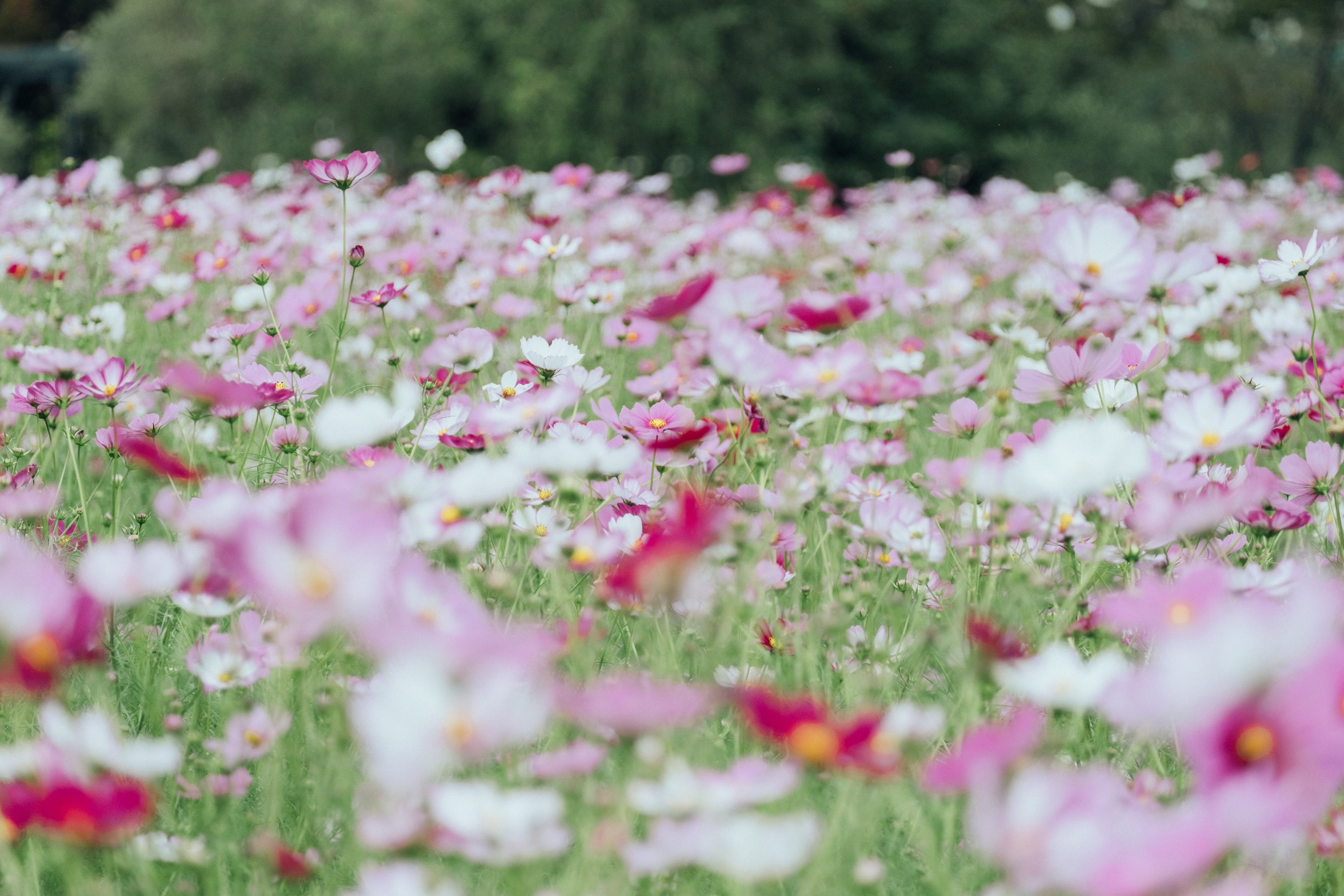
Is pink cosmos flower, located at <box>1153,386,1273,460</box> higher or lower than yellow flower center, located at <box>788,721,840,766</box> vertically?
lower

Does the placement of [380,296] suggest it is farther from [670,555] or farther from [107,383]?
[670,555]

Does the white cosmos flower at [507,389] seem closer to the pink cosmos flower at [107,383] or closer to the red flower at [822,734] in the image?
the pink cosmos flower at [107,383]

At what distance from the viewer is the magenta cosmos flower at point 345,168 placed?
1.28 m

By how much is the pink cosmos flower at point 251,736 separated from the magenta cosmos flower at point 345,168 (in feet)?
2.42

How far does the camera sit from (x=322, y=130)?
10.1 metres

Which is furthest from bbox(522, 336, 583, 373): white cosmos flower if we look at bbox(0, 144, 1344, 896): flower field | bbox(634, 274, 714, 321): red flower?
bbox(634, 274, 714, 321): red flower

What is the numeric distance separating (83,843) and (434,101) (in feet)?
36.6

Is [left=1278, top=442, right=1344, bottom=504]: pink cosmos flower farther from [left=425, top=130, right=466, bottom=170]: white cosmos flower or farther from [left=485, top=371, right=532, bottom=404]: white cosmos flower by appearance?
[left=425, top=130, right=466, bottom=170]: white cosmos flower

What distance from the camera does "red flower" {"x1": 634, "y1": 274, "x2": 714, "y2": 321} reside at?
34.4 inches

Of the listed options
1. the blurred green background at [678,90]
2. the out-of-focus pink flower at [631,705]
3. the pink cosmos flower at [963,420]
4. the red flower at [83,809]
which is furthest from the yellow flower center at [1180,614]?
the blurred green background at [678,90]

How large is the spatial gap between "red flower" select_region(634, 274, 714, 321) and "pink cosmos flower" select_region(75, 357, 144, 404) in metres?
0.50

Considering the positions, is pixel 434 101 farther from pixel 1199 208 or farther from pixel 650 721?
pixel 650 721

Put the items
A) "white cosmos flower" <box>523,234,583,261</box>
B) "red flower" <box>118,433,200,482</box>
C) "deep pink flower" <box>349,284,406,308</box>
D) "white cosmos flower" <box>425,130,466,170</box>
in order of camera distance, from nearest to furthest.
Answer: "red flower" <box>118,433,200,482</box>, "deep pink flower" <box>349,284,406,308</box>, "white cosmos flower" <box>523,234,583,261</box>, "white cosmos flower" <box>425,130,466,170</box>

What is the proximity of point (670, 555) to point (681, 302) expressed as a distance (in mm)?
358
